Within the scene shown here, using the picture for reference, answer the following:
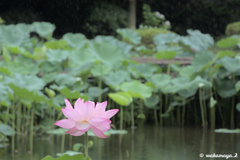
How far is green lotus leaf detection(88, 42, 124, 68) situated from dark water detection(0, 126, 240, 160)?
2.31ft

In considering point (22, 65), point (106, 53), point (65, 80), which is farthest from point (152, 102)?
point (22, 65)

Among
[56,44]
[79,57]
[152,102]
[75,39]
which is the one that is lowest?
[152,102]

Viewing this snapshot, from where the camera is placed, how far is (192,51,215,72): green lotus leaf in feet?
11.9

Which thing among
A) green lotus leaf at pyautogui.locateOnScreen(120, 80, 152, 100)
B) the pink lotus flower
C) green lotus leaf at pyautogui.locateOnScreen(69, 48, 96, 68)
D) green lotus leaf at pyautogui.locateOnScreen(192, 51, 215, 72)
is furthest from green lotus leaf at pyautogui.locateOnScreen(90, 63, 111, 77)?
the pink lotus flower

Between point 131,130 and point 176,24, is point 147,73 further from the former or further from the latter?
point 176,24

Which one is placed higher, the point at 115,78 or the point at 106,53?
the point at 106,53

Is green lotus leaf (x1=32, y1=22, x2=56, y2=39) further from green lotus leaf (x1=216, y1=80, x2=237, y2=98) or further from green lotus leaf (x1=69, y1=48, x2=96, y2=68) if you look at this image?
green lotus leaf (x1=216, y1=80, x2=237, y2=98)

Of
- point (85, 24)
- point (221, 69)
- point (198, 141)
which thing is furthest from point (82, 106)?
point (85, 24)

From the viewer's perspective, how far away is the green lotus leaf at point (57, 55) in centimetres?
345

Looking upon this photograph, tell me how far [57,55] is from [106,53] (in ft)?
2.04

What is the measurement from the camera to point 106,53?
3162 millimetres

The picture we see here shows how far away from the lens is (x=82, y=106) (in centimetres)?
60

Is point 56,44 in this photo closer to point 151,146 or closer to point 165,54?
point 165,54

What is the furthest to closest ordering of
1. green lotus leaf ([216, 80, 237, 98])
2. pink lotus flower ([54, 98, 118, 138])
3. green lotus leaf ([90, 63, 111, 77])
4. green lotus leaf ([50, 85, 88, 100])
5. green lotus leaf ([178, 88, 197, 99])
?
1. green lotus leaf ([178, 88, 197, 99])
2. green lotus leaf ([216, 80, 237, 98])
3. green lotus leaf ([90, 63, 111, 77])
4. green lotus leaf ([50, 85, 88, 100])
5. pink lotus flower ([54, 98, 118, 138])
